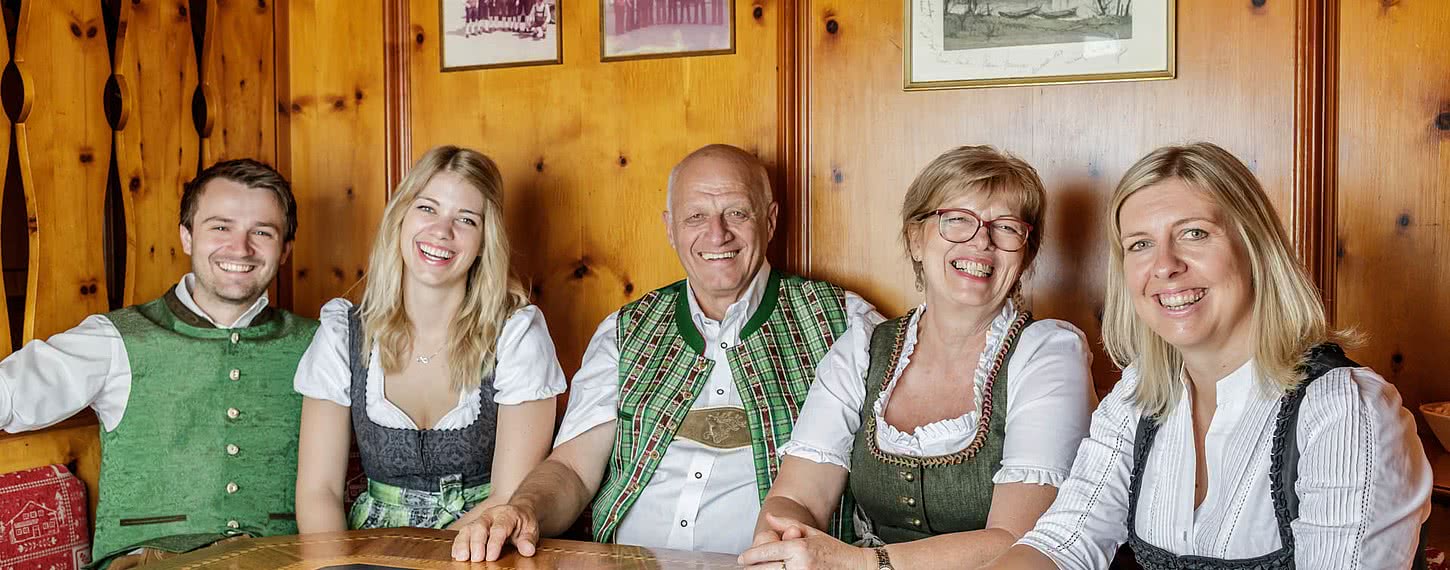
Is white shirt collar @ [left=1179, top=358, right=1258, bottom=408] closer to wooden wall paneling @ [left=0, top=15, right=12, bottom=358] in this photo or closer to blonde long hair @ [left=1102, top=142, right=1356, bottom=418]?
blonde long hair @ [left=1102, top=142, right=1356, bottom=418]

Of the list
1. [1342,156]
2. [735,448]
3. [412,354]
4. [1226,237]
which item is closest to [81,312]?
[412,354]

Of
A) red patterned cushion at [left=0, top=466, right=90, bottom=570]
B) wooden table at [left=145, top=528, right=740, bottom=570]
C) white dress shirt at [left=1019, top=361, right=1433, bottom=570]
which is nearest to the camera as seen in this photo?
white dress shirt at [left=1019, top=361, right=1433, bottom=570]

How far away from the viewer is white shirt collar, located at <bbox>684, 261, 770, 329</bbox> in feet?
8.87

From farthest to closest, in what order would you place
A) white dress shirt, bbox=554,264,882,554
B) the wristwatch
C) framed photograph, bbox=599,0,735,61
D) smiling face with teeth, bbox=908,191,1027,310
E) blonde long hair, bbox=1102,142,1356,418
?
1. framed photograph, bbox=599,0,735,61
2. white dress shirt, bbox=554,264,882,554
3. smiling face with teeth, bbox=908,191,1027,310
4. the wristwatch
5. blonde long hair, bbox=1102,142,1356,418

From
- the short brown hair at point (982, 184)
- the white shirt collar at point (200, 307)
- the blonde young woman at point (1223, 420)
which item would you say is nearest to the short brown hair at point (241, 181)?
the white shirt collar at point (200, 307)

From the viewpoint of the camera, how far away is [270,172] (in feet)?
9.39

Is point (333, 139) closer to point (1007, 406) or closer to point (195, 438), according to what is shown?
point (195, 438)

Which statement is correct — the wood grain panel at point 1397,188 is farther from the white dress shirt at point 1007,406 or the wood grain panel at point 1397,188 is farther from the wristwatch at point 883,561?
the wristwatch at point 883,561

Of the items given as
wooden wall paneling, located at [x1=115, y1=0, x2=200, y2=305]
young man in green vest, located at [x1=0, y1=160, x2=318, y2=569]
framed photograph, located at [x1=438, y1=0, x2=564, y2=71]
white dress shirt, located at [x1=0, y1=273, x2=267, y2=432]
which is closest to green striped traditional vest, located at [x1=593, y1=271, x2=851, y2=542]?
young man in green vest, located at [x1=0, y1=160, x2=318, y2=569]

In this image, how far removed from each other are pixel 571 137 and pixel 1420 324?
2.13 m

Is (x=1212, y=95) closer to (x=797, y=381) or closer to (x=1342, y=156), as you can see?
(x=1342, y=156)

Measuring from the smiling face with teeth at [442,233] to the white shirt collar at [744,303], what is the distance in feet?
1.73

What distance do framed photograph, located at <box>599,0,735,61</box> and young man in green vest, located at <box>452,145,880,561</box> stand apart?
404mm

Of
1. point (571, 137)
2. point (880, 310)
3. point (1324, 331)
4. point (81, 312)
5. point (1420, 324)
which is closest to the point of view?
point (1324, 331)
